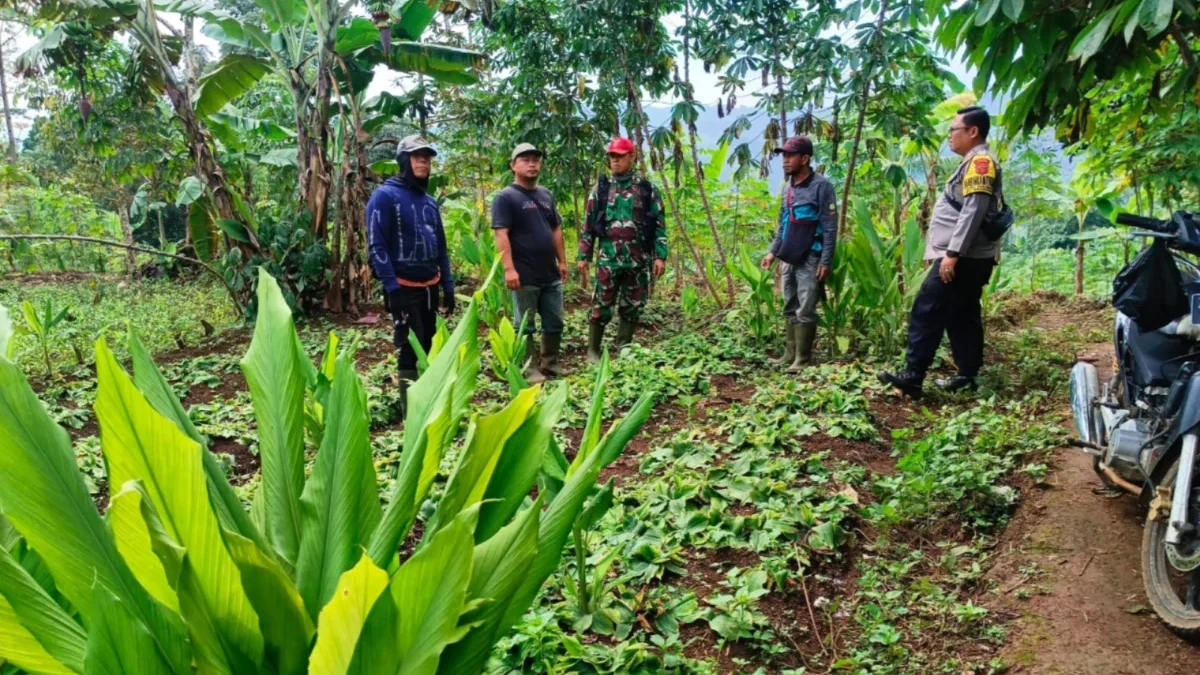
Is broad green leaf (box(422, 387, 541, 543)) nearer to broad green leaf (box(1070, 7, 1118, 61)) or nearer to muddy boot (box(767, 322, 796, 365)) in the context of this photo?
broad green leaf (box(1070, 7, 1118, 61))

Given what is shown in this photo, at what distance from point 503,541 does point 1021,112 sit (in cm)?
271

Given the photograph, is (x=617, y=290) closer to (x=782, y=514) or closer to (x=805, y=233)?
(x=805, y=233)

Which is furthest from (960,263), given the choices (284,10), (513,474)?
(284,10)

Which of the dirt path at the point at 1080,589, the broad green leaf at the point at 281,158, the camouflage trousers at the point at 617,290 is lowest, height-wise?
the dirt path at the point at 1080,589

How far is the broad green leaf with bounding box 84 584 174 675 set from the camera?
30.3 inches

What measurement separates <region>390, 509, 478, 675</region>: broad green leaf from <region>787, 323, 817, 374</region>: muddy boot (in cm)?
416

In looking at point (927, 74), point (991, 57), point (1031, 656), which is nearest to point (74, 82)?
point (927, 74)

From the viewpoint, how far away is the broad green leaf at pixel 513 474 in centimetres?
120

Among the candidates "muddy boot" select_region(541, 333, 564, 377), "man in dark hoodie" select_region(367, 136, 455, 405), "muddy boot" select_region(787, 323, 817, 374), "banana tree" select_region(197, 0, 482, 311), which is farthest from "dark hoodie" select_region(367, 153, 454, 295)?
"banana tree" select_region(197, 0, 482, 311)

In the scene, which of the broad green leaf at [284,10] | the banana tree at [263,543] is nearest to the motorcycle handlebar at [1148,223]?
the banana tree at [263,543]

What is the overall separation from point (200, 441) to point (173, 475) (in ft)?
0.79

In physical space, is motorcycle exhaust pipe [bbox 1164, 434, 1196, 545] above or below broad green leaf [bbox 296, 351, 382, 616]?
below

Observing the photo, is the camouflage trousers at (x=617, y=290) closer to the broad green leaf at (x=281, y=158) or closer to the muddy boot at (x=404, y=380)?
the muddy boot at (x=404, y=380)

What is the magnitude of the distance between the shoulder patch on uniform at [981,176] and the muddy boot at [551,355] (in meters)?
2.55
